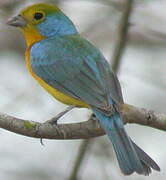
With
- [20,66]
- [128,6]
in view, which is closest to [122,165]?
[128,6]

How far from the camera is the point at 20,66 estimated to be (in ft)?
34.4

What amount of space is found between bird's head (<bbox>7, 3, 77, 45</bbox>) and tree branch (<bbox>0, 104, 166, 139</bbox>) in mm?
1367

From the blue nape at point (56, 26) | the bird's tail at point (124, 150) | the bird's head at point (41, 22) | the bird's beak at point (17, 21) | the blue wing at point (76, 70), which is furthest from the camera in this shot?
the blue nape at point (56, 26)

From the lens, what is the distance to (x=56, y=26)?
7031 mm

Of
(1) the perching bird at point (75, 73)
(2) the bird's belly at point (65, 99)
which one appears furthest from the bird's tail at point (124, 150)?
(2) the bird's belly at point (65, 99)

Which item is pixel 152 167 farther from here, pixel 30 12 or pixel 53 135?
pixel 30 12

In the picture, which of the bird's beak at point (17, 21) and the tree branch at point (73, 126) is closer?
the tree branch at point (73, 126)

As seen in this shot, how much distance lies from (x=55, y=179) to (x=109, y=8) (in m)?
2.16

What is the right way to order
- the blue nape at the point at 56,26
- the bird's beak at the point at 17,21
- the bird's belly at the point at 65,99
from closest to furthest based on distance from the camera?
the bird's belly at the point at 65,99 → the bird's beak at the point at 17,21 → the blue nape at the point at 56,26

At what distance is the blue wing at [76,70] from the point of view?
5996 mm

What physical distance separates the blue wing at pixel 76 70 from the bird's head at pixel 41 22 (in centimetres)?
12

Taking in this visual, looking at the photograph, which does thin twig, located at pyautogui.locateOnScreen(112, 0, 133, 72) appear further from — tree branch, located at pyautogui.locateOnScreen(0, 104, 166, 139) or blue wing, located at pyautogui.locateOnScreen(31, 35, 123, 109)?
tree branch, located at pyautogui.locateOnScreen(0, 104, 166, 139)

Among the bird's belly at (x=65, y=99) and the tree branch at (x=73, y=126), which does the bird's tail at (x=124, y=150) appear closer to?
the tree branch at (x=73, y=126)

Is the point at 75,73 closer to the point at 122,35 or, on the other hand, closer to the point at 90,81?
the point at 90,81
